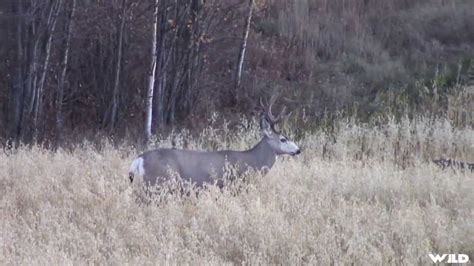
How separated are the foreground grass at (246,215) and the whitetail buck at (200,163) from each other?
0.75ft

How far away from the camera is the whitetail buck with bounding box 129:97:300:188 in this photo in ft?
29.2

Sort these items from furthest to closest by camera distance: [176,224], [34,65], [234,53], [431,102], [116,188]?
1. [234,53]
2. [431,102]
3. [34,65]
4. [116,188]
5. [176,224]

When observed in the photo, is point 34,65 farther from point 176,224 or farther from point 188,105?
point 176,224

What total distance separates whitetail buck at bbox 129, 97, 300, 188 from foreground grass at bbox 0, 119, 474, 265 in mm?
229

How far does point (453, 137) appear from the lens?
12.8 m

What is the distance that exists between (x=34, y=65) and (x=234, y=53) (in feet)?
21.8

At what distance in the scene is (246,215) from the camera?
780 cm

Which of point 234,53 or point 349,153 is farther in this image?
point 234,53

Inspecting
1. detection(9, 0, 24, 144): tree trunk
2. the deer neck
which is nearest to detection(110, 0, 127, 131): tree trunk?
detection(9, 0, 24, 144): tree trunk

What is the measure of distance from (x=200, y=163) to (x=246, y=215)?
163cm

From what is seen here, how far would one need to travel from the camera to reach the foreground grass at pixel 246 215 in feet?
22.6

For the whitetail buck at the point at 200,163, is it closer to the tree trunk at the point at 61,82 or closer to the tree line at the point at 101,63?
the tree line at the point at 101,63

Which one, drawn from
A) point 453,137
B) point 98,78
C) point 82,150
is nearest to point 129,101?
point 98,78

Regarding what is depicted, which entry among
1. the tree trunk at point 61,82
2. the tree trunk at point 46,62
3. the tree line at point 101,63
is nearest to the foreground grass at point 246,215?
the tree trunk at point 46,62
